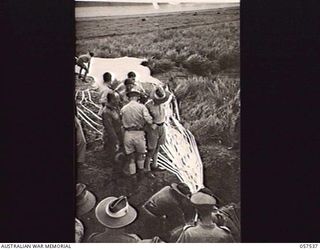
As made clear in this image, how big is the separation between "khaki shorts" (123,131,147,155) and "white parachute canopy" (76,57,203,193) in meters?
0.21

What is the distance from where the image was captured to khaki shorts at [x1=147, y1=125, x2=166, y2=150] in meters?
5.74

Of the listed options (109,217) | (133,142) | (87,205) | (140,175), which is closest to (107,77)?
(133,142)

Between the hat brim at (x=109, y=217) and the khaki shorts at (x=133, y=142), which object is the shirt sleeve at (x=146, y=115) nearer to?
the khaki shorts at (x=133, y=142)

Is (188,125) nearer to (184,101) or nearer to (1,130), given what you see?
(184,101)

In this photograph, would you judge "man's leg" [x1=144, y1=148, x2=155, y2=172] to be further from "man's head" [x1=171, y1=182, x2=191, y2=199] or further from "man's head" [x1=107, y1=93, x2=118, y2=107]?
"man's head" [x1=107, y1=93, x2=118, y2=107]

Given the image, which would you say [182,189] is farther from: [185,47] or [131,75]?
[185,47]

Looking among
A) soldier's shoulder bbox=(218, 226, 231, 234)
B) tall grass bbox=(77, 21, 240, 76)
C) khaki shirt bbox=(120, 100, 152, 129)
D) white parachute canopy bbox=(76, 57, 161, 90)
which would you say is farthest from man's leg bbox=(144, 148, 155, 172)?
soldier's shoulder bbox=(218, 226, 231, 234)

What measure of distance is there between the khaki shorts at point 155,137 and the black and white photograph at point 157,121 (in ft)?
0.03

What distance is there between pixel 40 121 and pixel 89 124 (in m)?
0.49

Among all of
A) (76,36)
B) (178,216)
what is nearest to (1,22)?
(76,36)

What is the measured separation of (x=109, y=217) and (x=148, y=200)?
1.42 ft

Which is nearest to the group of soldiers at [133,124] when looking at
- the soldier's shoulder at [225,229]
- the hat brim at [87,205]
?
the hat brim at [87,205]

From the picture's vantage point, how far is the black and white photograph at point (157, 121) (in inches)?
223

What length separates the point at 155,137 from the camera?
226 inches
